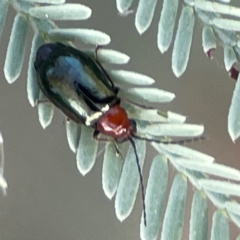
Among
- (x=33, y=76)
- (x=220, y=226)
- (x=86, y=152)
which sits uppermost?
(x=33, y=76)

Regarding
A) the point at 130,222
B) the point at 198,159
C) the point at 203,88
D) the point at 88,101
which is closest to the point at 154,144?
the point at 198,159

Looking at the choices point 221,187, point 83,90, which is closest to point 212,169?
point 221,187

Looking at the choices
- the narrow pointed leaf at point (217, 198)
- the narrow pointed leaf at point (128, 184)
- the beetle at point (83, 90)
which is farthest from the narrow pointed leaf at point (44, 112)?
the narrow pointed leaf at point (217, 198)

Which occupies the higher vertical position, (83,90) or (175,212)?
(83,90)

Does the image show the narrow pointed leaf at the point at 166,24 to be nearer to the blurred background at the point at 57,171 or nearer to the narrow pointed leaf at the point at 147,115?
the narrow pointed leaf at the point at 147,115

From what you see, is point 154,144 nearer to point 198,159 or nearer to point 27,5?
point 198,159

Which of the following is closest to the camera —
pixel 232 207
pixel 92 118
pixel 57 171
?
pixel 232 207

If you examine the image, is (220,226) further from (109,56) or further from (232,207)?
(109,56)
